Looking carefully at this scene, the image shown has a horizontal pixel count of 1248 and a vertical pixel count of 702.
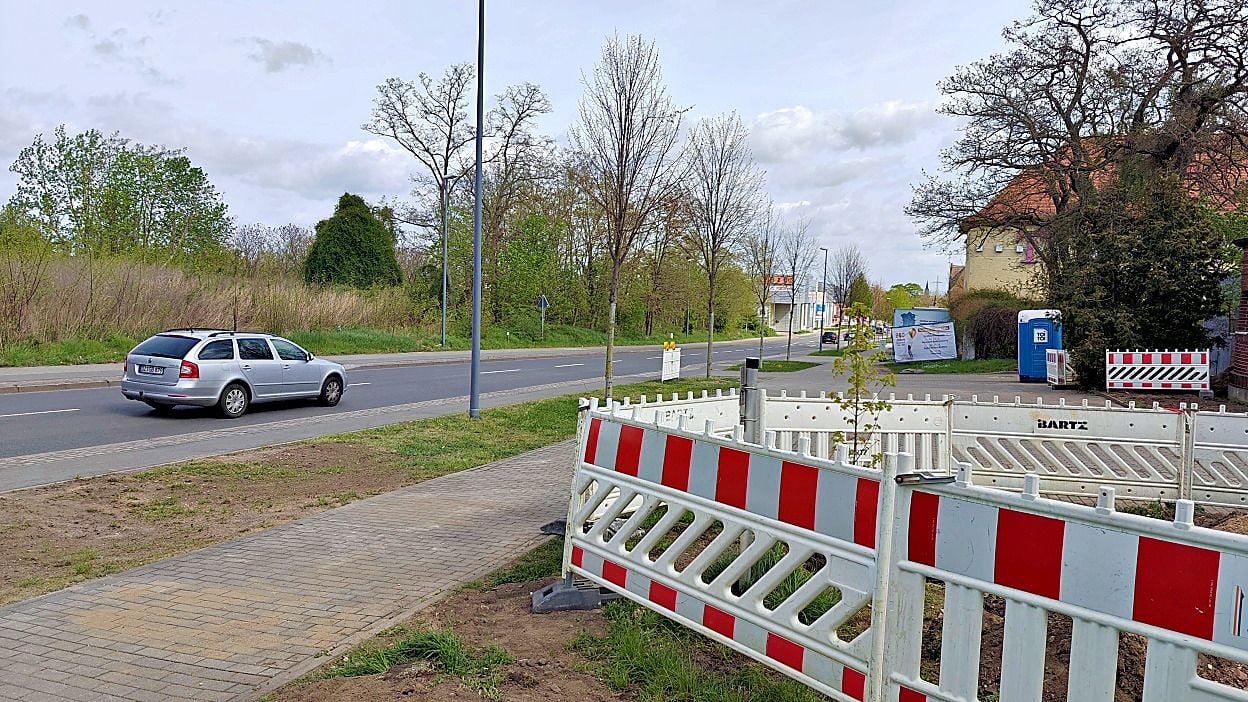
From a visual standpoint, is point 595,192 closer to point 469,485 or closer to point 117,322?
point 469,485

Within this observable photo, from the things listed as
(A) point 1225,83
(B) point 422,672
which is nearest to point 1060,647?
(B) point 422,672

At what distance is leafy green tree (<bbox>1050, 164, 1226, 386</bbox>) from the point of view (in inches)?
862

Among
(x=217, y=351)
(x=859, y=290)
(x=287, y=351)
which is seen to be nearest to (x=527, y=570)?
(x=217, y=351)

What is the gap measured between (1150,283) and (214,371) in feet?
68.7

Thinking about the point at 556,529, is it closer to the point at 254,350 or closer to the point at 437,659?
the point at 437,659

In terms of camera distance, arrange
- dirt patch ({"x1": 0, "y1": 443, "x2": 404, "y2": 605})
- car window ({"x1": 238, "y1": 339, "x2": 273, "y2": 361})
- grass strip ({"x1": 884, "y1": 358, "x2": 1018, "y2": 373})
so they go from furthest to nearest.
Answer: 1. grass strip ({"x1": 884, "y1": 358, "x2": 1018, "y2": 373})
2. car window ({"x1": 238, "y1": 339, "x2": 273, "y2": 361})
3. dirt patch ({"x1": 0, "y1": 443, "x2": 404, "y2": 605})

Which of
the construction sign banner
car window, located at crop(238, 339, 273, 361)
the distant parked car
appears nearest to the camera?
the distant parked car

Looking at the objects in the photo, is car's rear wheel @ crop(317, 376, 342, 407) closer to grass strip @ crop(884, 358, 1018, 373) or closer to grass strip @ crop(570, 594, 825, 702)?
grass strip @ crop(570, 594, 825, 702)

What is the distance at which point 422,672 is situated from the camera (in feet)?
13.4

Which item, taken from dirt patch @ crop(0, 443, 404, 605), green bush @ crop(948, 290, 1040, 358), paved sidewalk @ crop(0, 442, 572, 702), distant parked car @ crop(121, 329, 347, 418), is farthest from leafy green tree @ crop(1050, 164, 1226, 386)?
paved sidewalk @ crop(0, 442, 572, 702)

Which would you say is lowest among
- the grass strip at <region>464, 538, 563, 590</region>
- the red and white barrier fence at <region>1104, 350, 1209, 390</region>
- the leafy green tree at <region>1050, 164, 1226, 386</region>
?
the grass strip at <region>464, 538, 563, 590</region>

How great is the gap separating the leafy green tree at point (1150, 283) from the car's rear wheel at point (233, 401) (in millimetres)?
19133

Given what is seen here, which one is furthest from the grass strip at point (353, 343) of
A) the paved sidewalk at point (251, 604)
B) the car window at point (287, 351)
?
the paved sidewalk at point (251, 604)

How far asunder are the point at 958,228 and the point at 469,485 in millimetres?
30668
